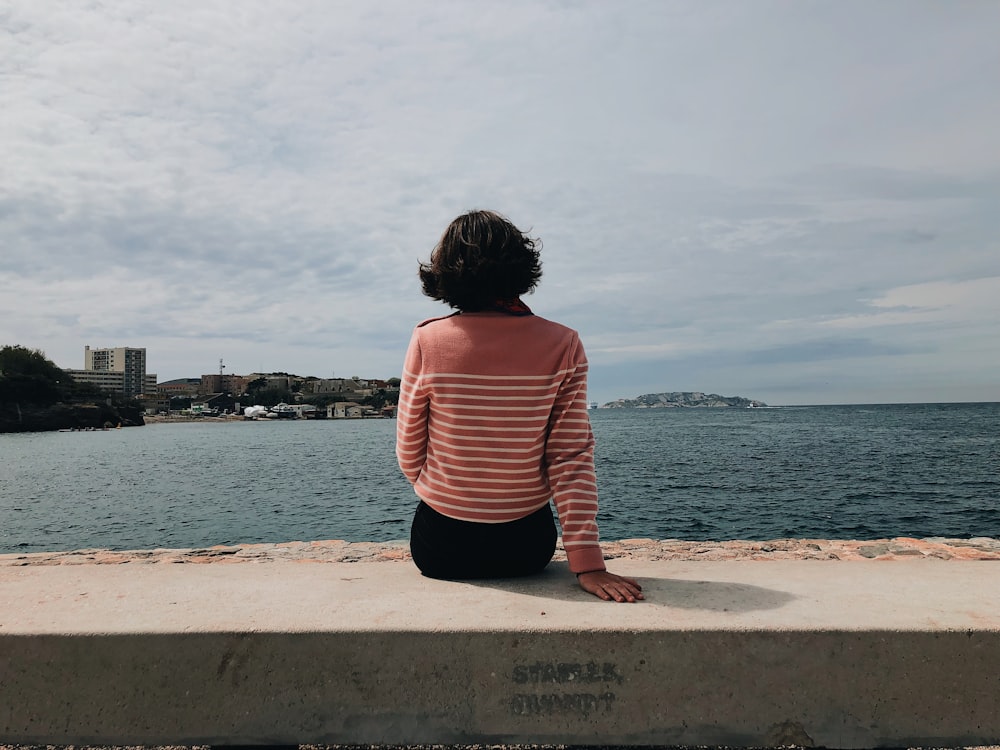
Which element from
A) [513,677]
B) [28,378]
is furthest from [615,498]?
[28,378]

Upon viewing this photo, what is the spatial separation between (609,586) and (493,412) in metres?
0.71

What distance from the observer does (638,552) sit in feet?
15.6

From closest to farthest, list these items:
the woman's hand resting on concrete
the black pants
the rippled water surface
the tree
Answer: the woman's hand resting on concrete → the black pants → the rippled water surface → the tree

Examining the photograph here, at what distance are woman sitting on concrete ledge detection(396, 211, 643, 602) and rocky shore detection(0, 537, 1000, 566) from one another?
2124mm

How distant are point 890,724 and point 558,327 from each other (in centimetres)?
156

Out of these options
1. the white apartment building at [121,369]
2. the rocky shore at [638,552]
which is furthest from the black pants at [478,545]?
the white apartment building at [121,369]

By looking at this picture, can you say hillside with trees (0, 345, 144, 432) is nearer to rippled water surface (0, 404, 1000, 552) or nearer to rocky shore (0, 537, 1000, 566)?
rippled water surface (0, 404, 1000, 552)

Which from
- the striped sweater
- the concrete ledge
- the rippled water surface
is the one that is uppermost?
the striped sweater

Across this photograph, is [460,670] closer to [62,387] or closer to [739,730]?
[739,730]

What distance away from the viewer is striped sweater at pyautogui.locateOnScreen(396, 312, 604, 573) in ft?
7.34

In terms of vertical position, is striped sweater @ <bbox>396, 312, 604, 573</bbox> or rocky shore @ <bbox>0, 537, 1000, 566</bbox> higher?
striped sweater @ <bbox>396, 312, 604, 573</bbox>

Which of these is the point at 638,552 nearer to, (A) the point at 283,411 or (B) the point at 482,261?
(B) the point at 482,261

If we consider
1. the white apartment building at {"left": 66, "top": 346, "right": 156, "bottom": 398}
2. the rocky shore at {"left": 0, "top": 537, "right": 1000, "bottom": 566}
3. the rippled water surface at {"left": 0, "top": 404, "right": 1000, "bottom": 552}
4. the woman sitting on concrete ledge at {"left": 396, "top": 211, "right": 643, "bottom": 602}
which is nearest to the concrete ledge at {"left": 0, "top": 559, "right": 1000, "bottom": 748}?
the woman sitting on concrete ledge at {"left": 396, "top": 211, "right": 643, "bottom": 602}

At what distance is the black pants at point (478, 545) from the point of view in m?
2.38
